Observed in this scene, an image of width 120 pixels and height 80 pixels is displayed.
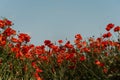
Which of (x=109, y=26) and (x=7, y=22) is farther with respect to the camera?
(x=109, y=26)

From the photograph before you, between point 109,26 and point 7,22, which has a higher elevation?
point 7,22

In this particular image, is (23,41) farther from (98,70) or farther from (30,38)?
(98,70)

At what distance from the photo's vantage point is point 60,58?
9.44 meters

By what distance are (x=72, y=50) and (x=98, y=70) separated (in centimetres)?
124

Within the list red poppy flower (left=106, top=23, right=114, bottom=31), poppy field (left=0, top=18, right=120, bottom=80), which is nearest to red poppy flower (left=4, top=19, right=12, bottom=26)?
poppy field (left=0, top=18, right=120, bottom=80)

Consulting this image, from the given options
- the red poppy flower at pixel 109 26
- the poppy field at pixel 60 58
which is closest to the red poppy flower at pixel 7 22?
the poppy field at pixel 60 58

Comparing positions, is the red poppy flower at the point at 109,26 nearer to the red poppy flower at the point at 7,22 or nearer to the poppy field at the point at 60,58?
the poppy field at the point at 60,58

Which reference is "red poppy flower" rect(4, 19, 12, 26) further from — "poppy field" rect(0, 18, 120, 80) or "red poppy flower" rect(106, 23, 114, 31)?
"red poppy flower" rect(106, 23, 114, 31)

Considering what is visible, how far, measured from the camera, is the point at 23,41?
8633 millimetres

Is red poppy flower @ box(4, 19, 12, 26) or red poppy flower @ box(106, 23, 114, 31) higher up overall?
red poppy flower @ box(4, 19, 12, 26)

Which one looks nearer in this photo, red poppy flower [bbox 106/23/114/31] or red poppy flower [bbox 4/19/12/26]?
red poppy flower [bbox 4/19/12/26]

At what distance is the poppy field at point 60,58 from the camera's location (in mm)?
8156

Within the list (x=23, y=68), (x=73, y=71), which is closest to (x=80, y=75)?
(x=73, y=71)

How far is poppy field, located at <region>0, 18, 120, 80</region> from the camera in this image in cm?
816
